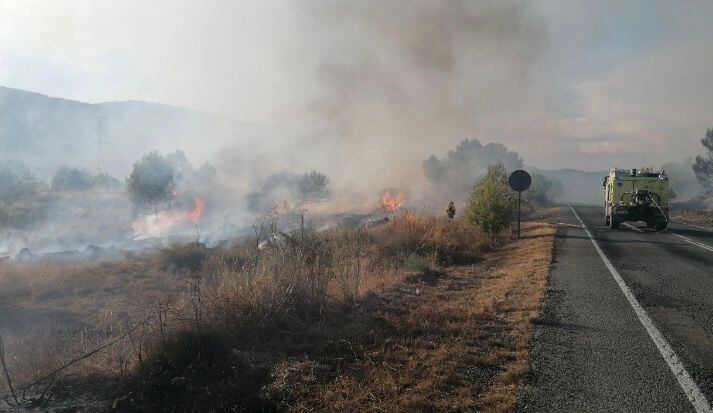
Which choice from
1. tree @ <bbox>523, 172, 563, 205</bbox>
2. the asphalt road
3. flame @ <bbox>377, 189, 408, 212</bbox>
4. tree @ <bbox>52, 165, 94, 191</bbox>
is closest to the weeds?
the asphalt road

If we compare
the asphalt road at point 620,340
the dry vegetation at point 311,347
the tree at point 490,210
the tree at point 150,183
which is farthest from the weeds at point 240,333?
the tree at point 150,183

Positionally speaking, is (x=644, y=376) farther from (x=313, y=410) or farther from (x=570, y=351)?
(x=313, y=410)

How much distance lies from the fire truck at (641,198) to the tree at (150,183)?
42965 mm

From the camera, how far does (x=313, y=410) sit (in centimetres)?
349

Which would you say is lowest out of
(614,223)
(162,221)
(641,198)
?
(162,221)

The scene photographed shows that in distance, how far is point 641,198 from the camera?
58.2 ft

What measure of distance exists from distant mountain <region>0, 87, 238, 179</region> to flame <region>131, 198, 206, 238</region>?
5618 centimetres

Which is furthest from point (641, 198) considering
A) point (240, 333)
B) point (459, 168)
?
point (459, 168)

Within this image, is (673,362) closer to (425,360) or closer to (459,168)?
(425,360)

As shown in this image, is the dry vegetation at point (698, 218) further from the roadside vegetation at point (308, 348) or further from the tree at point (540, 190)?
the roadside vegetation at point (308, 348)

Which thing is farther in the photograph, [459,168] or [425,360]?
[459,168]

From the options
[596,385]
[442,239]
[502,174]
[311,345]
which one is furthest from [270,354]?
[502,174]

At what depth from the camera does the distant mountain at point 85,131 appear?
110m

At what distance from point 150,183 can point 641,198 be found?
4410cm
